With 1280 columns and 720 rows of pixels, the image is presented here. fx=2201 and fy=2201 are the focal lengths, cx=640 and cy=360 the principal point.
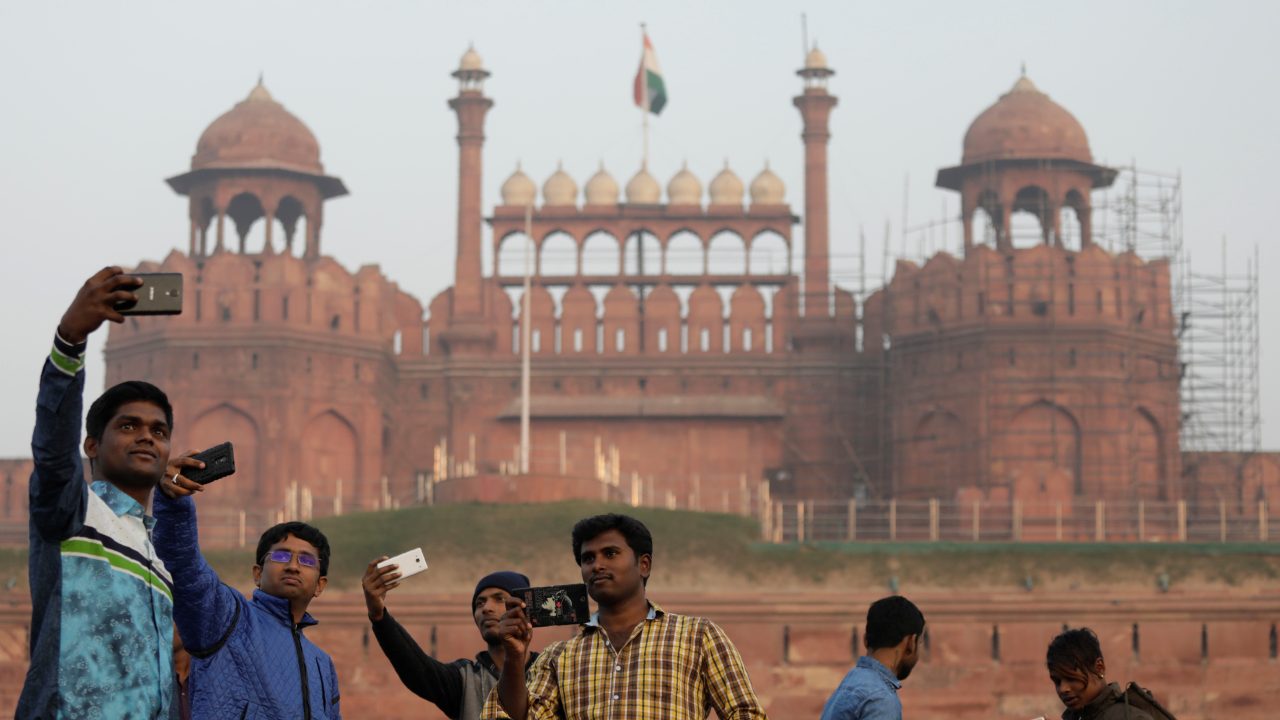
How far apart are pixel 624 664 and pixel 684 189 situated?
36407 millimetres

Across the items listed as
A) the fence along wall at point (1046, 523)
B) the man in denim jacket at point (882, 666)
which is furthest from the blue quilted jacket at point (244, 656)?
the fence along wall at point (1046, 523)

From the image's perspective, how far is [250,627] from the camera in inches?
241

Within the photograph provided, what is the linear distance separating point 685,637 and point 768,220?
35879 millimetres

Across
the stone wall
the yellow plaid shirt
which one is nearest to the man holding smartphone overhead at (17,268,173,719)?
the yellow plaid shirt

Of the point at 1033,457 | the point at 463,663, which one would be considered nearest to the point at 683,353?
the point at 1033,457

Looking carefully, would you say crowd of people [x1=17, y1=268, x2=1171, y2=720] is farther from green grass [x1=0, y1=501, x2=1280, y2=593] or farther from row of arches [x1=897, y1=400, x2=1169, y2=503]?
row of arches [x1=897, y1=400, x2=1169, y2=503]

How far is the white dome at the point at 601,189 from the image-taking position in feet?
136

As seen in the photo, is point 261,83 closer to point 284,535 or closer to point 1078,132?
point 1078,132

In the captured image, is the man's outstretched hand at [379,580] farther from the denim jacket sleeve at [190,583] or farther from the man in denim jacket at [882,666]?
the man in denim jacket at [882,666]

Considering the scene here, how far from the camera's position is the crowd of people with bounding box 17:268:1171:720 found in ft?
16.3

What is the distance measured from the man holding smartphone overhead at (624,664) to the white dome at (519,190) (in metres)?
36.3

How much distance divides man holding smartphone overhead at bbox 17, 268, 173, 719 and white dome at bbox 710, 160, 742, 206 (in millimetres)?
36578

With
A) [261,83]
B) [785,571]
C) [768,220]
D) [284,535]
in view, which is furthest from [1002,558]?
[284,535]

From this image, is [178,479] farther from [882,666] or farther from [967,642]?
[967,642]
